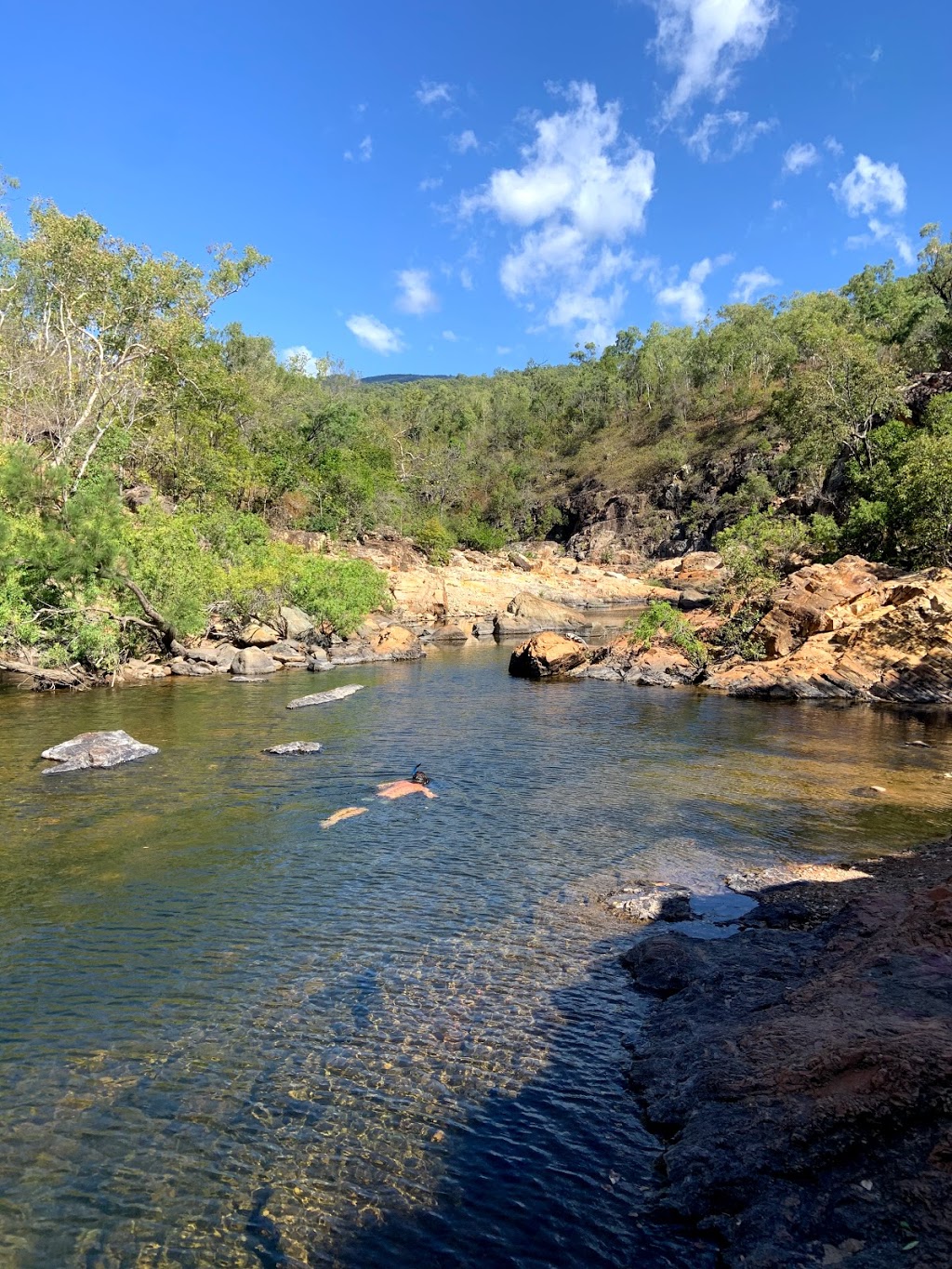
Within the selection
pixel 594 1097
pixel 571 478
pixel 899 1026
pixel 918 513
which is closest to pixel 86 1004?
pixel 594 1097

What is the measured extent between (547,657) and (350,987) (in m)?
26.9

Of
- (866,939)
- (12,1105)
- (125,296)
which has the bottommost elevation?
(12,1105)

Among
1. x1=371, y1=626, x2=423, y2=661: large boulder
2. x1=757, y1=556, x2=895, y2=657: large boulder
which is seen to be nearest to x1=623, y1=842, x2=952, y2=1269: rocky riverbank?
x1=757, y1=556, x2=895, y2=657: large boulder

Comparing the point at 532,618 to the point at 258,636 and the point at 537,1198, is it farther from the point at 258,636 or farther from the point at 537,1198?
the point at 537,1198

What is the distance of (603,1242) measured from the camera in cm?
528

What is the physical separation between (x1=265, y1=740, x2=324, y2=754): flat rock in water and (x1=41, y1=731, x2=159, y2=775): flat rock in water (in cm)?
307

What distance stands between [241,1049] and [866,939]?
6.71 m

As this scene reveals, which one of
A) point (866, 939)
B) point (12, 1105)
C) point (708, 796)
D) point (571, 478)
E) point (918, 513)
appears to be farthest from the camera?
point (571, 478)

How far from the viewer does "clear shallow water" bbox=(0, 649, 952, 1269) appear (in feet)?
18.3

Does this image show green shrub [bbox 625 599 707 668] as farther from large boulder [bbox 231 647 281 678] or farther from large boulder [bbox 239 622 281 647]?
large boulder [bbox 239 622 281 647]

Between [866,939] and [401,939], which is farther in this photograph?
[401,939]

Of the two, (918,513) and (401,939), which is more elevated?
(918,513)

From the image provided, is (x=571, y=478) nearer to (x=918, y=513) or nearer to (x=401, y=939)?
(x=918, y=513)

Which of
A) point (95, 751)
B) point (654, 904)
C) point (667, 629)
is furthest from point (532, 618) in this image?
point (654, 904)
